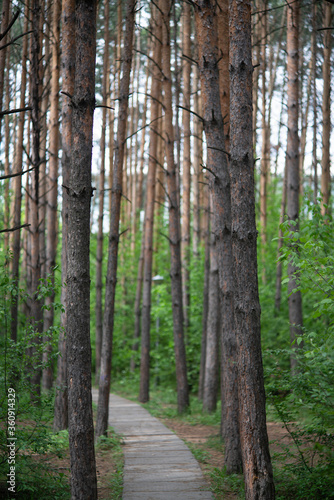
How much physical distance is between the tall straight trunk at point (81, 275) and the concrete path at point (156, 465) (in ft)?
2.87

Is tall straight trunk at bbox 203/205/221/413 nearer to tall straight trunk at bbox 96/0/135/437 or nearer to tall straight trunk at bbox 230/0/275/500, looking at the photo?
tall straight trunk at bbox 96/0/135/437

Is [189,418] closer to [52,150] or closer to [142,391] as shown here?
[142,391]

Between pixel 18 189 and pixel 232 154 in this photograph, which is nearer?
pixel 232 154

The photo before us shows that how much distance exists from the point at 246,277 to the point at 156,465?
129 inches

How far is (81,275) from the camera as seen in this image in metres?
4.53

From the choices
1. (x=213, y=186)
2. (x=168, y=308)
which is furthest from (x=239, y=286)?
(x=168, y=308)

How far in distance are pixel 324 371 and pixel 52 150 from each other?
7298 millimetres

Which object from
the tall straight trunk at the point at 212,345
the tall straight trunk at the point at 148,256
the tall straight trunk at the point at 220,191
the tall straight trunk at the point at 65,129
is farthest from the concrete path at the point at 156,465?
the tall straight trunk at the point at 148,256

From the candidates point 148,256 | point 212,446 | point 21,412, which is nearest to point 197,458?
point 212,446

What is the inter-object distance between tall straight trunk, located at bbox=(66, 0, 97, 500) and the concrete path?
875 mm

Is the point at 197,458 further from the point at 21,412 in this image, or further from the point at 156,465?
the point at 21,412

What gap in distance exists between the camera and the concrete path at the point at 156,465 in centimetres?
503

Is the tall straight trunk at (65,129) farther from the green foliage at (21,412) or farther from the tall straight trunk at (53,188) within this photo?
the green foliage at (21,412)

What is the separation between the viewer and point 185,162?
15344mm
